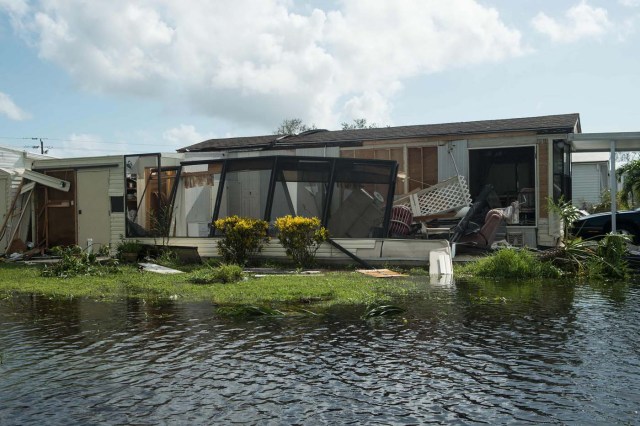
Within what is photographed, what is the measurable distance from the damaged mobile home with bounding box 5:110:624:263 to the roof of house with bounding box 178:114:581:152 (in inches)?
1.8

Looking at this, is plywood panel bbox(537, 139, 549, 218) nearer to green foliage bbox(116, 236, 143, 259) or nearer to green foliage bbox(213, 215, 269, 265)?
green foliage bbox(213, 215, 269, 265)

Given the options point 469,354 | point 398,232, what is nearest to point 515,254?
point 398,232

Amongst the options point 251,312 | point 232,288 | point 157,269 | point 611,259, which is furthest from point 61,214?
point 611,259

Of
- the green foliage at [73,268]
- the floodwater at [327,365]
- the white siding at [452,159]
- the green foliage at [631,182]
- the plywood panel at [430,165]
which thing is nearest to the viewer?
the floodwater at [327,365]

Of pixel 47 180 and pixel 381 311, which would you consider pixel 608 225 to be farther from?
pixel 47 180

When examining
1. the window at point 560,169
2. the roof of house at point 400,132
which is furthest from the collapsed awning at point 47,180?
the window at point 560,169

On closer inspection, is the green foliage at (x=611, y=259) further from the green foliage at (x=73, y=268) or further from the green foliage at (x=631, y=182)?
the green foliage at (x=631, y=182)

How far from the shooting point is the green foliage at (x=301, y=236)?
1477 centimetres

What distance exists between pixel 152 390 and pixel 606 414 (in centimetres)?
377

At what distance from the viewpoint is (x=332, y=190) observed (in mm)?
15859

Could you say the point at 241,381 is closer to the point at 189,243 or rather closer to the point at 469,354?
the point at 469,354

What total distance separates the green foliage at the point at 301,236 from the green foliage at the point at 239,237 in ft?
1.72

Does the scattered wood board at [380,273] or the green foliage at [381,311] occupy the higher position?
the scattered wood board at [380,273]

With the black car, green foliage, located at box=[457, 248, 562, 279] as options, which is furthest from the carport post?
green foliage, located at box=[457, 248, 562, 279]
